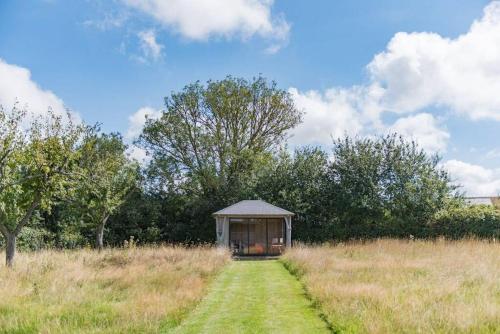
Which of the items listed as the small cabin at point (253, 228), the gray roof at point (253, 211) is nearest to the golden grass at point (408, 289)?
the gray roof at point (253, 211)

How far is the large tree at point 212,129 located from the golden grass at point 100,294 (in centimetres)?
1546

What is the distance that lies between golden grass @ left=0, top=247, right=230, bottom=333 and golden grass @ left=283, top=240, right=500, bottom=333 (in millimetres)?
2931

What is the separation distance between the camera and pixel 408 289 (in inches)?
400

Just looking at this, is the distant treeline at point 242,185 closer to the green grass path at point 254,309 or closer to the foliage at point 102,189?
the foliage at point 102,189

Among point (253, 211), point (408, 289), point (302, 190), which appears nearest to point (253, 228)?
point (253, 211)

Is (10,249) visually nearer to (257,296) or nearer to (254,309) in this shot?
(257,296)

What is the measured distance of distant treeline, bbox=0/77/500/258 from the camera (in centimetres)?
2598

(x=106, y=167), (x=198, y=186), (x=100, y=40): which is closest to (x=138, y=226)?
(x=198, y=186)

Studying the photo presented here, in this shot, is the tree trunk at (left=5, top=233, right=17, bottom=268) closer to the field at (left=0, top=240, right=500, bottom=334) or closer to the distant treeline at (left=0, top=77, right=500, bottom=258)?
the field at (left=0, top=240, right=500, bottom=334)

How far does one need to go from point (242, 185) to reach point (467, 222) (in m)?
12.9

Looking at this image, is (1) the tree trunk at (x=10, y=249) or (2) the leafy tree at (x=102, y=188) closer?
(1) the tree trunk at (x=10, y=249)

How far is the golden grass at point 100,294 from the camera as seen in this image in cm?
820

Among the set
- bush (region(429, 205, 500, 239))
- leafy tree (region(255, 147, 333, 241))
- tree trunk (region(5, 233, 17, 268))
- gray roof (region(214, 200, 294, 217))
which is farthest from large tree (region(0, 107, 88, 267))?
bush (region(429, 205, 500, 239))

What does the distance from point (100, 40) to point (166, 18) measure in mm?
2587
